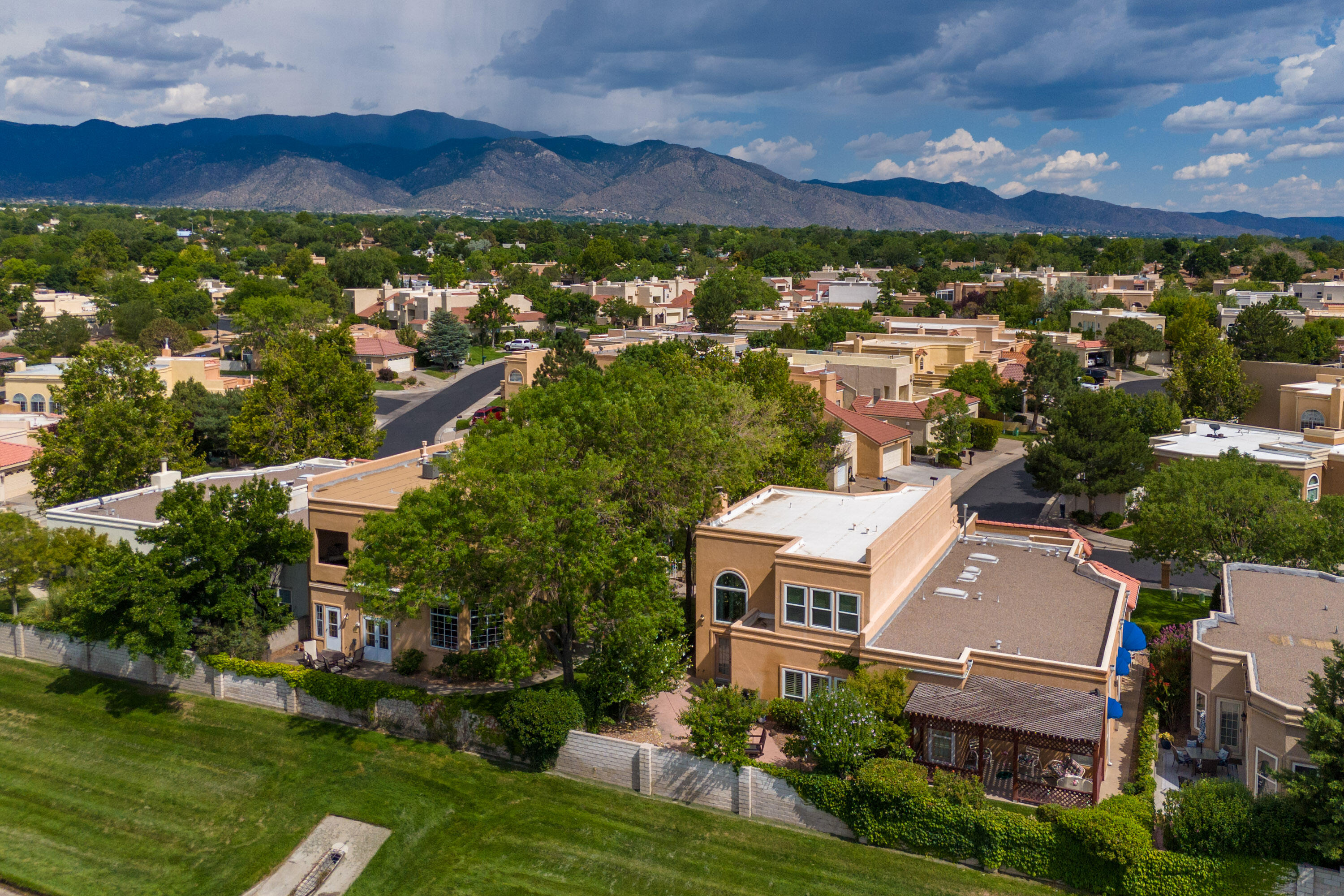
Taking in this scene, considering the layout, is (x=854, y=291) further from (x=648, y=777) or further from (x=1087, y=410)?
(x=648, y=777)

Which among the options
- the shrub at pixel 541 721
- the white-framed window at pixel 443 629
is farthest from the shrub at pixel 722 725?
the white-framed window at pixel 443 629

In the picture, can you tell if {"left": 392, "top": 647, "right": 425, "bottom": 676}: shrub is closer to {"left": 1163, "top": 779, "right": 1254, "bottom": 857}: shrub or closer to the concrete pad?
the concrete pad

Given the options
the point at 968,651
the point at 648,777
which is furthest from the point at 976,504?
the point at 648,777

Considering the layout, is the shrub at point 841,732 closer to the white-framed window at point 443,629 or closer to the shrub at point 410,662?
the white-framed window at point 443,629

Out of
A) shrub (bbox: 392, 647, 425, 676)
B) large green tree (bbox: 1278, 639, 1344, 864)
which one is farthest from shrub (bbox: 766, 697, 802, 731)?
large green tree (bbox: 1278, 639, 1344, 864)

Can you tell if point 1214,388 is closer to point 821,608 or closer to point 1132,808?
point 821,608

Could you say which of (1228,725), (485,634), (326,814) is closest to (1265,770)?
(1228,725)
